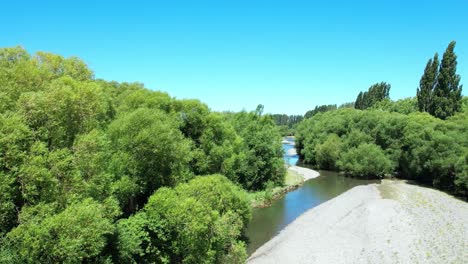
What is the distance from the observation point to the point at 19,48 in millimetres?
27906

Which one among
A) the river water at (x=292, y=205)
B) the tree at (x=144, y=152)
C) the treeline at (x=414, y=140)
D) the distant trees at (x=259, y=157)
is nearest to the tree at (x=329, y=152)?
the treeline at (x=414, y=140)

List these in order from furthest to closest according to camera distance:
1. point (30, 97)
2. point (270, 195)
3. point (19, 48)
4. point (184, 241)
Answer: point (270, 195), point (19, 48), point (184, 241), point (30, 97)

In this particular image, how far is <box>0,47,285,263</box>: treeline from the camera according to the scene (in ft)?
48.0

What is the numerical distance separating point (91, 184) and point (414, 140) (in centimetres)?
6010

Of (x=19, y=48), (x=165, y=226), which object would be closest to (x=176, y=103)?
(x=19, y=48)

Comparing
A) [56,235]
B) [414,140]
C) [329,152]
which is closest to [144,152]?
[56,235]

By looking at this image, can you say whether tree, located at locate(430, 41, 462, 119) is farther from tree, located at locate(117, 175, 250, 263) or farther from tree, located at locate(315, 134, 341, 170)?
tree, located at locate(117, 175, 250, 263)

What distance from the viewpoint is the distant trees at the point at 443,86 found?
224 feet

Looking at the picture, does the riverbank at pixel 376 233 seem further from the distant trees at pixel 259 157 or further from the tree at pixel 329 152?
the tree at pixel 329 152

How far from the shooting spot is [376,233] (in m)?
32.9

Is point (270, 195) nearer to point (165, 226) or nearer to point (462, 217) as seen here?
point (462, 217)

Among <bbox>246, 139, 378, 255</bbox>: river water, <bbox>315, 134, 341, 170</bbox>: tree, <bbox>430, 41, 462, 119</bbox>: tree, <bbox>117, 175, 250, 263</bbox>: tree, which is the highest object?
<bbox>430, 41, 462, 119</bbox>: tree

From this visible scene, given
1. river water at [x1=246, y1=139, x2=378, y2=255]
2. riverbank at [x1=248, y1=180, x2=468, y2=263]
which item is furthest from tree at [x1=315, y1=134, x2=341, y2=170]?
riverbank at [x1=248, y1=180, x2=468, y2=263]

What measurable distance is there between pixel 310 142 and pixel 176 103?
205ft
